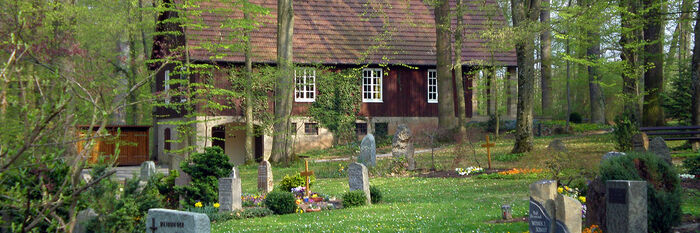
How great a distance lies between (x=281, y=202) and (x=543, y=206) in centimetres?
765

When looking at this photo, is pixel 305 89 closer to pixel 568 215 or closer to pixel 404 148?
pixel 404 148

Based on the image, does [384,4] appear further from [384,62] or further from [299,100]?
[299,100]

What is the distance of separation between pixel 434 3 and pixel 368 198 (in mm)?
15110

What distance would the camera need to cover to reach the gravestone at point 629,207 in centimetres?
930

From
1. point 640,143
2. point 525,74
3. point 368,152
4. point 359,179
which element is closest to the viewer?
point 359,179

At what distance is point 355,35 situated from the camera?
125 ft

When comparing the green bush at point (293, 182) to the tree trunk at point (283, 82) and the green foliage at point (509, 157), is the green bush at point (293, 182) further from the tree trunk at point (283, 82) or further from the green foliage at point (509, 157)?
the tree trunk at point (283, 82)

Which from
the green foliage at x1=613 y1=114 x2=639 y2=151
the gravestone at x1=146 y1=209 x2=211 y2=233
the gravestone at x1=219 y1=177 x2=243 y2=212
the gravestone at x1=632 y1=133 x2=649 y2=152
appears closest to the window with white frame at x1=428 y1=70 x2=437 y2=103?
the green foliage at x1=613 y1=114 x2=639 y2=151

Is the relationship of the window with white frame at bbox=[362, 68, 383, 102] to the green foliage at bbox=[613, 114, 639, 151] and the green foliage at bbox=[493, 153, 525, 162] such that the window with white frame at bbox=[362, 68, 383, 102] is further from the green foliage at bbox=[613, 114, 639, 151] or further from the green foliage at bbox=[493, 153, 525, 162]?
the green foliage at bbox=[613, 114, 639, 151]

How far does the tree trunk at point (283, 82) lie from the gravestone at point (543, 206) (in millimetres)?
20684

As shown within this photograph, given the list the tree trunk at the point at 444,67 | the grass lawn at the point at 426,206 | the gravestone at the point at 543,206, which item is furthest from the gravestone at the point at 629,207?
the tree trunk at the point at 444,67

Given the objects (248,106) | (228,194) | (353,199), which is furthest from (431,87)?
(228,194)

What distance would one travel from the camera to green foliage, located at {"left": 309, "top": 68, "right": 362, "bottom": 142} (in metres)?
35.6

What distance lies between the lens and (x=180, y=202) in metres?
15.7
